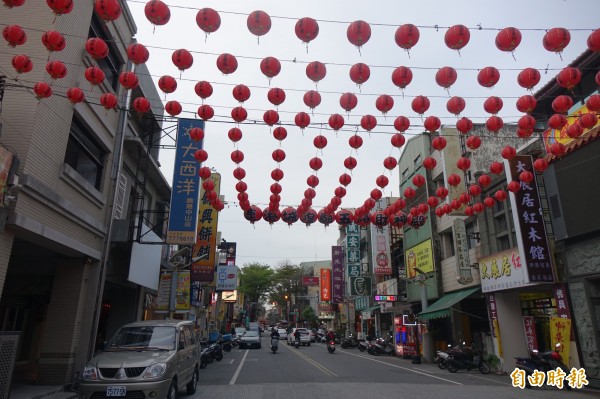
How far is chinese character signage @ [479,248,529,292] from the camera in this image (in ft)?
51.3

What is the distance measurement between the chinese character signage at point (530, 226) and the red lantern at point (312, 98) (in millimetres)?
9958

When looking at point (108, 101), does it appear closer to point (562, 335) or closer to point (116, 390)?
point (116, 390)

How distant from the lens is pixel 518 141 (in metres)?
20.8

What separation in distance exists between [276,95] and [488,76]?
4.70 metres

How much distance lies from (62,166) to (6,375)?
17.5 feet

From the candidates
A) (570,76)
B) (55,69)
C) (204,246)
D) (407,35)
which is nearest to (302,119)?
(407,35)

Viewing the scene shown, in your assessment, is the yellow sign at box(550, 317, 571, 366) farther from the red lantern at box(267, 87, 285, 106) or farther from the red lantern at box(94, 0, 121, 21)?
the red lantern at box(94, 0, 121, 21)

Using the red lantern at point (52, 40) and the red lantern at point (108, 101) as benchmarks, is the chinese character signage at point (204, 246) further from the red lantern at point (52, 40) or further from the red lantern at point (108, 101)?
the red lantern at point (52, 40)

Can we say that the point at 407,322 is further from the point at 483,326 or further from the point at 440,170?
the point at 440,170

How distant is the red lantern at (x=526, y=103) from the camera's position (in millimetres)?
9469

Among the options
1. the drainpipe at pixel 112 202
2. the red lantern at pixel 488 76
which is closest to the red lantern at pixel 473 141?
the red lantern at pixel 488 76

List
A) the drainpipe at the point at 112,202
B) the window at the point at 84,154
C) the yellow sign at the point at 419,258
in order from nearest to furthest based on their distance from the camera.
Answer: the window at the point at 84,154, the drainpipe at the point at 112,202, the yellow sign at the point at 419,258

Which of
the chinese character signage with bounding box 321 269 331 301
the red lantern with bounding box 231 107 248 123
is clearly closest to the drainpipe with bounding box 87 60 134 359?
the red lantern with bounding box 231 107 248 123

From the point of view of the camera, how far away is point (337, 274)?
4781 centimetres
